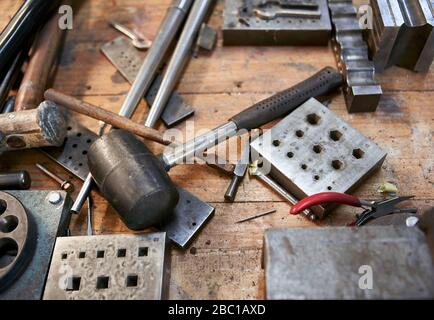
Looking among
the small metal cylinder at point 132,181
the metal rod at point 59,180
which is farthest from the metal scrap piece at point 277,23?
the metal rod at point 59,180

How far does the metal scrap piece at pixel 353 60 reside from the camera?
1243 millimetres

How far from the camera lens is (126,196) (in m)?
0.98

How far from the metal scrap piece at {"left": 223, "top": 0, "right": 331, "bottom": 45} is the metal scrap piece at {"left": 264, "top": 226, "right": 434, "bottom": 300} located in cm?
76

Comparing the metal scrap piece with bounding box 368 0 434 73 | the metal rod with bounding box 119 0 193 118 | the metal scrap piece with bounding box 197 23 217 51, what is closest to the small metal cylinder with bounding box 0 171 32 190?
the metal rod with bounding box 119 0 193 118

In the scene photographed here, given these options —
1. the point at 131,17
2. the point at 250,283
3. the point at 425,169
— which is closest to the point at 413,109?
the point at 425,169

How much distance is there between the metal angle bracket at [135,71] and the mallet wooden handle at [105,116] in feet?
0.34

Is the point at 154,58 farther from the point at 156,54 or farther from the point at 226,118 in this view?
the point at 226,118

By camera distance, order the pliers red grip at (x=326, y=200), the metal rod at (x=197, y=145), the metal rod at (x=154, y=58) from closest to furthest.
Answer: the pliers red grip at (x=326, y=200)
the metal rod at (x=197, y=145)
the metal rod at (x=154, y=58)

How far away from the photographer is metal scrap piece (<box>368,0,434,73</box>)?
4.02 ft

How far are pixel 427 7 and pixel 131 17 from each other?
978mm

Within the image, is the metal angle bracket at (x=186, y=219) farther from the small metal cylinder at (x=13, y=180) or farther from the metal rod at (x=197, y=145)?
the small metal cylinder at (x=13, y=180)

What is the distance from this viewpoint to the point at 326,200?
104cm

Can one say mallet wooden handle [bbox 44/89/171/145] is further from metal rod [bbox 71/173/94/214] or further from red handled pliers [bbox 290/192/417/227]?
red handled pliers [bbox 290/192/417/227]

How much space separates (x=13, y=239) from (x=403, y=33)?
1.21 meters
